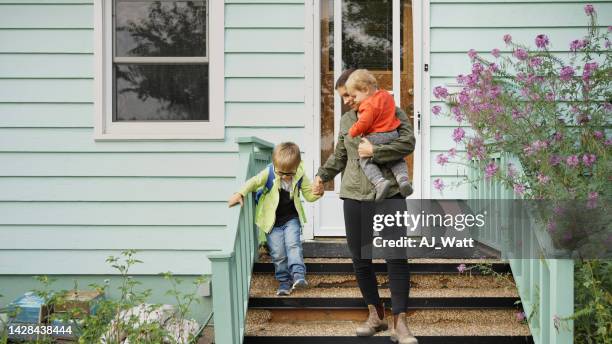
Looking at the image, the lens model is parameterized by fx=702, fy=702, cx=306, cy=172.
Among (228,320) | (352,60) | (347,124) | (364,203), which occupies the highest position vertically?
(352,60)

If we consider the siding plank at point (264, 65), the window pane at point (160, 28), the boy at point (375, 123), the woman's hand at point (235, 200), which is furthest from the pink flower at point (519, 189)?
the window pane at point (160, 28)

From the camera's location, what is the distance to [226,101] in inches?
221

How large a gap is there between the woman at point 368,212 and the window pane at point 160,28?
2.36 m

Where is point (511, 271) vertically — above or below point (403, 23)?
below

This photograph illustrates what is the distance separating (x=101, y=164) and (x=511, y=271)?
3.23 metres

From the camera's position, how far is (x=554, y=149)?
4121 millimetres

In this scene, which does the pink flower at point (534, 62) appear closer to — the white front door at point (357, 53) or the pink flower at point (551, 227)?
the white front door at point (357, 53)

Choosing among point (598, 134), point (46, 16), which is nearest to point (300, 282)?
point (598, 134)

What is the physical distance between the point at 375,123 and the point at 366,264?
2.44ft

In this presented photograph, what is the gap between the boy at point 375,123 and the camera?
3.61m

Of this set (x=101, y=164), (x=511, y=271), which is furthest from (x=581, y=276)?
(x=101, y=164)

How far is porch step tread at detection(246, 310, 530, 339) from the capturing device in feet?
13.2

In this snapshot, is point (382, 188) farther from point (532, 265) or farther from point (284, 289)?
point (284, 289)

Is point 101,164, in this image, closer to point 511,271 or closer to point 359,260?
point 359,260
